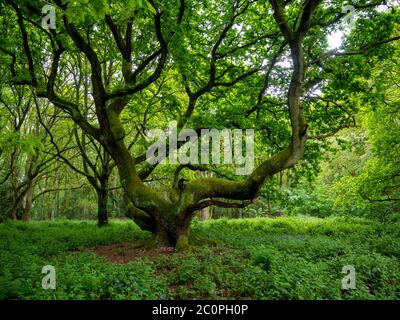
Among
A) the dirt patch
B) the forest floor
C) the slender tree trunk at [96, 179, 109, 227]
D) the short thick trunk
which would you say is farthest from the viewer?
the slender tree trunk at [96, 179, 109, 227]

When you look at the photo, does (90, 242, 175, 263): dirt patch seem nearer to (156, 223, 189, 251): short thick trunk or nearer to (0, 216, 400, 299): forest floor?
(0, 216, 400, 299): forest floor

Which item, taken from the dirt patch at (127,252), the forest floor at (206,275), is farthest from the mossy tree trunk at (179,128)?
the forest floor at (206,275)

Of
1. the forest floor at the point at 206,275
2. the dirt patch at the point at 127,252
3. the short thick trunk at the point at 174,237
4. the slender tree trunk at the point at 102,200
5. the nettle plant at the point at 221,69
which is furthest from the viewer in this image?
the slender tree trunk at the point at 102,200

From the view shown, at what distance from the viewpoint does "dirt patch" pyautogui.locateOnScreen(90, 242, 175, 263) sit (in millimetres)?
9989

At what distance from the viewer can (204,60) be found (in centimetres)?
1198

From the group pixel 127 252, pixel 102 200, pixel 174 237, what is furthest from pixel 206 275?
pixel 102 200

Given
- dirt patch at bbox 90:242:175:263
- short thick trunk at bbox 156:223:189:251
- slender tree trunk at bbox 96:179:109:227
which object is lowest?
dirt patch at bbox 90:242:175:263

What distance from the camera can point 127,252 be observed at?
10969 millimetres

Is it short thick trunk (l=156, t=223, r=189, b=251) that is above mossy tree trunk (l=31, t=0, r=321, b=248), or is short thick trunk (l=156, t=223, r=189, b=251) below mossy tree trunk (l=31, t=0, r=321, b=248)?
below

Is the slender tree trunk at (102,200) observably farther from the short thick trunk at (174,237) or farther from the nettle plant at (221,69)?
the short thick trunk at (174,237)

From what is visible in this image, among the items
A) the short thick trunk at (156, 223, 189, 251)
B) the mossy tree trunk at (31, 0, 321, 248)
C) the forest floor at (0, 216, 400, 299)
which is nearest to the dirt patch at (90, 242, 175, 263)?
the forest floor at (0, 216, 400, 299)

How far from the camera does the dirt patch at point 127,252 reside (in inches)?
393

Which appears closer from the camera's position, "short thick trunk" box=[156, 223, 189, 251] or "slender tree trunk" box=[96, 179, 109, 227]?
"short thick trunk" box=[156, 223, 189, 251]
